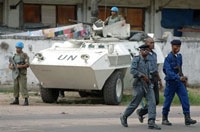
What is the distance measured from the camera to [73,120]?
12.2m

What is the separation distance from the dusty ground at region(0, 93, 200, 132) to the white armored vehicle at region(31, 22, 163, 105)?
788mm

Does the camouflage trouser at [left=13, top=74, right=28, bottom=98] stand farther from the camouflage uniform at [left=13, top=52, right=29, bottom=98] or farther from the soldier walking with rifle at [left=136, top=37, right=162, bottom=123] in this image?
the soldier walking with rifle at [left=136, top=37, right=162, bottom=123]

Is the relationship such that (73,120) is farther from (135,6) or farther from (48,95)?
(135,6)

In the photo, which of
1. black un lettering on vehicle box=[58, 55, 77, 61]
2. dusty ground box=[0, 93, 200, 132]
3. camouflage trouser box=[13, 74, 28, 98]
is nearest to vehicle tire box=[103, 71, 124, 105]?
dusty ground box=[0, 93, 200, 132]

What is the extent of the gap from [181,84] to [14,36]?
958cm

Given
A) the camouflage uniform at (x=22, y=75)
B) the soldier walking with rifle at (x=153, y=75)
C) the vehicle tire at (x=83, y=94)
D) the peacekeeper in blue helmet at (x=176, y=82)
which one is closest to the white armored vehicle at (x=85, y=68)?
the camouflage uniform at (x=22, y=75)

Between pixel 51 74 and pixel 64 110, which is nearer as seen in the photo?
pixel 64 110

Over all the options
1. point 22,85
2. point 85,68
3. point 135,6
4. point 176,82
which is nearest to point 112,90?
point 85,68

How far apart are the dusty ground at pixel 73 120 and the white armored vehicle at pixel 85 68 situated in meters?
0.79

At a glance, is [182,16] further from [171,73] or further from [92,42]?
[171,73]

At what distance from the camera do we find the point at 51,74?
51.9ft

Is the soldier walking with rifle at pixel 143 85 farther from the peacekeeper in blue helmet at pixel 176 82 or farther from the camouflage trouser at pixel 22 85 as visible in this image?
the camouflage trouser at pixel 22 85

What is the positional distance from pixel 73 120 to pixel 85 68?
129 inches

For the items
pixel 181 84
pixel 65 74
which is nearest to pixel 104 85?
pixel 65 74
